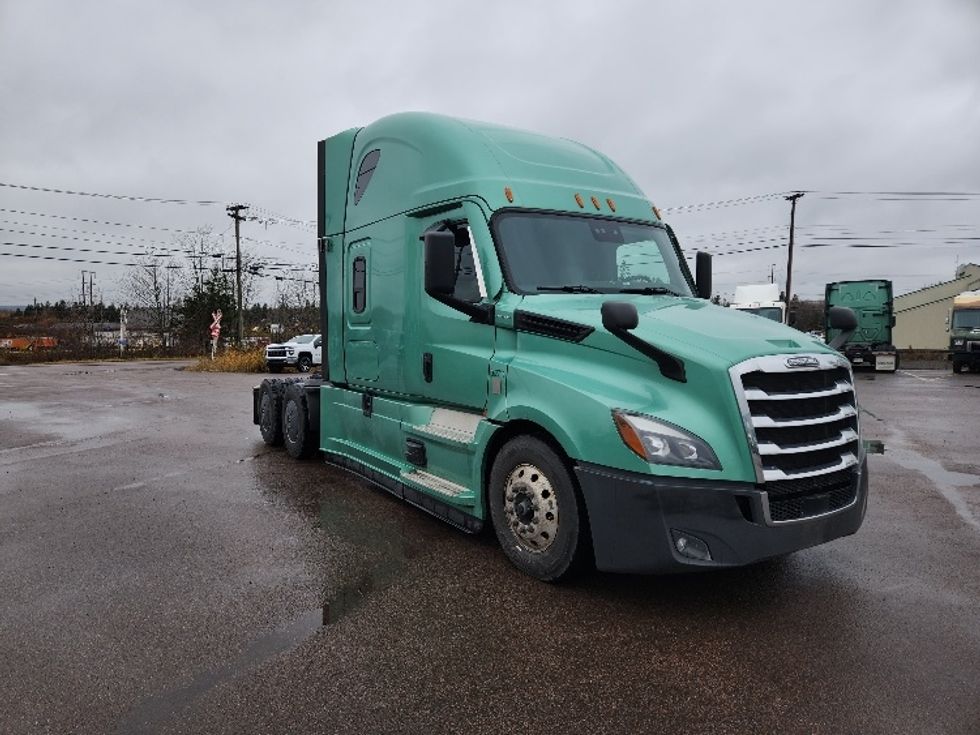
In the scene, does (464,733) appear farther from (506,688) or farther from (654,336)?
(654,336)

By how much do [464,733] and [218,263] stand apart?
62.4 metres

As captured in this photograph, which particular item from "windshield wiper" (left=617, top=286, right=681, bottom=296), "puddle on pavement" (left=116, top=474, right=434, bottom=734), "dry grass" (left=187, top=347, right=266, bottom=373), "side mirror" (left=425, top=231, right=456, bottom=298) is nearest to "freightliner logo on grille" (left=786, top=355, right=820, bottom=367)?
"windshield wiper" (left=617, top=286, right=681, bottom=296)

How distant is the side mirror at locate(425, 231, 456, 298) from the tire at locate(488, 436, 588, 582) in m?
1.17

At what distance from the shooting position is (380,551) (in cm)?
491

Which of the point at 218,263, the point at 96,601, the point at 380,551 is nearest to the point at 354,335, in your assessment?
the point at 380,551

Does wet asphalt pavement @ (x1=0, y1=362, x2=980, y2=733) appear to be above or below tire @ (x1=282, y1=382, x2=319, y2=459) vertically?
below

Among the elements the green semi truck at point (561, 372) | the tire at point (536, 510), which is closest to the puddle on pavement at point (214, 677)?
the tire at point (536, 510)

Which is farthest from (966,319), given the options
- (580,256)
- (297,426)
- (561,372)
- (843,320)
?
(561,372)

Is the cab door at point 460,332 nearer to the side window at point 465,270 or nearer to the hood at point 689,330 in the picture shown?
the side window at point 465,270

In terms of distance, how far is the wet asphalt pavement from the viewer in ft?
9.40

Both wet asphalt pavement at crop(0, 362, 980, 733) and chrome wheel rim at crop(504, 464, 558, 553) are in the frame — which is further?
chrome wheel rim at crop(504, 464, 558, 553)

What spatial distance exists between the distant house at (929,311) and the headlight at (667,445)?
199ft

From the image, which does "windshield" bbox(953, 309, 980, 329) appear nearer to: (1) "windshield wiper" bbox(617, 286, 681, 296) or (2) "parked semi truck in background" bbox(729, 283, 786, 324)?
(2) "parked semi truck in background" bbox(729, 283, 786, 324)

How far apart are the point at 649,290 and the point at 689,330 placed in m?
1.10
